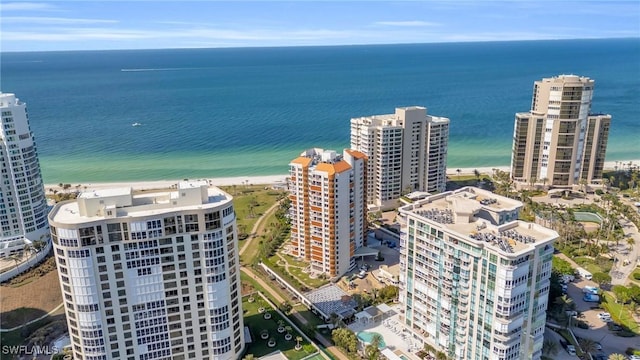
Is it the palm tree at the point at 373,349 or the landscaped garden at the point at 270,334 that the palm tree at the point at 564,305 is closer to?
the palm tree at the point at 373,349

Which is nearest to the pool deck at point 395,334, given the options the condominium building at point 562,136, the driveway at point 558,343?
the driveway at point 558,343

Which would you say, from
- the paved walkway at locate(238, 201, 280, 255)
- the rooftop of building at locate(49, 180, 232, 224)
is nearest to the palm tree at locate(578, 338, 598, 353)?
the rooftop of building at locate(49, 180, 232, 224)

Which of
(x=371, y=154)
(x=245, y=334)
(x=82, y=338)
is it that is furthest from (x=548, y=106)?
(x=82, y=338)

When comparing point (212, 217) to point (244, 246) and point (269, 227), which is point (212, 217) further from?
point (269, 227)

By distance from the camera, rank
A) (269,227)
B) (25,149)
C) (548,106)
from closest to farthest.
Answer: (25,149) < (269,227) < (548,106)

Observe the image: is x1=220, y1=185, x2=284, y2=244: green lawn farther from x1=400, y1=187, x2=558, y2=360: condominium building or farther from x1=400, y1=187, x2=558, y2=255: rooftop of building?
x1=400, y1=187, x2=558, y2=255: rooftop of building
